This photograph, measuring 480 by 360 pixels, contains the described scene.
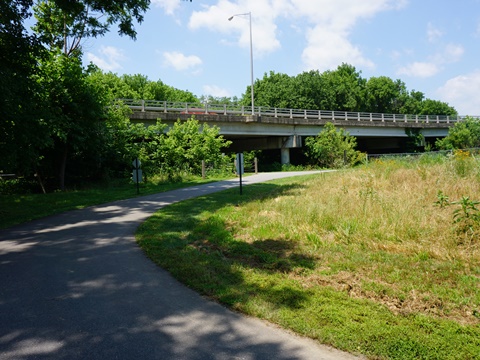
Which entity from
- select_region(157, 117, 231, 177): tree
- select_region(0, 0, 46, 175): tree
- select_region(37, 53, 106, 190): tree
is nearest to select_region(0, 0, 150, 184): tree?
select_region(0, 0, 46, 175): tree

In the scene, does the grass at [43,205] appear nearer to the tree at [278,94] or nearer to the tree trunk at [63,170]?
the tree trunk at [63,170]

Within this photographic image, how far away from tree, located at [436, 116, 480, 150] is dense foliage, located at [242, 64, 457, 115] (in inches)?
831

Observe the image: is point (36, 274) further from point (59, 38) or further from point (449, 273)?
point (59, 38)

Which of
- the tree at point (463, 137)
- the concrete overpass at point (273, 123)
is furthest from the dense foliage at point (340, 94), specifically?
the tree at point (463, 137)

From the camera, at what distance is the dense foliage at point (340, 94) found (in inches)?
2383

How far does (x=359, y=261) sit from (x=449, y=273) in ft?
4.06

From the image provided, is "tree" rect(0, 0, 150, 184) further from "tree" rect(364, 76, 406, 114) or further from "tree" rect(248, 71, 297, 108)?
"tree" rect(364, 76, 406, 114)

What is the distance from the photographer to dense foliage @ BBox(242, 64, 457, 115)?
6053cm

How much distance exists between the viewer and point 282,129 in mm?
37844

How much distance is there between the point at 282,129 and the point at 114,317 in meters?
35.2

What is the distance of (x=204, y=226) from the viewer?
28.5ft

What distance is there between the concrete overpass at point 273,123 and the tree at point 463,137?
10.6 feet

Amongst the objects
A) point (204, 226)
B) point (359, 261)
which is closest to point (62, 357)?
point (359, 261)

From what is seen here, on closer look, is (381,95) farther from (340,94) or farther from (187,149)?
(187,149)
